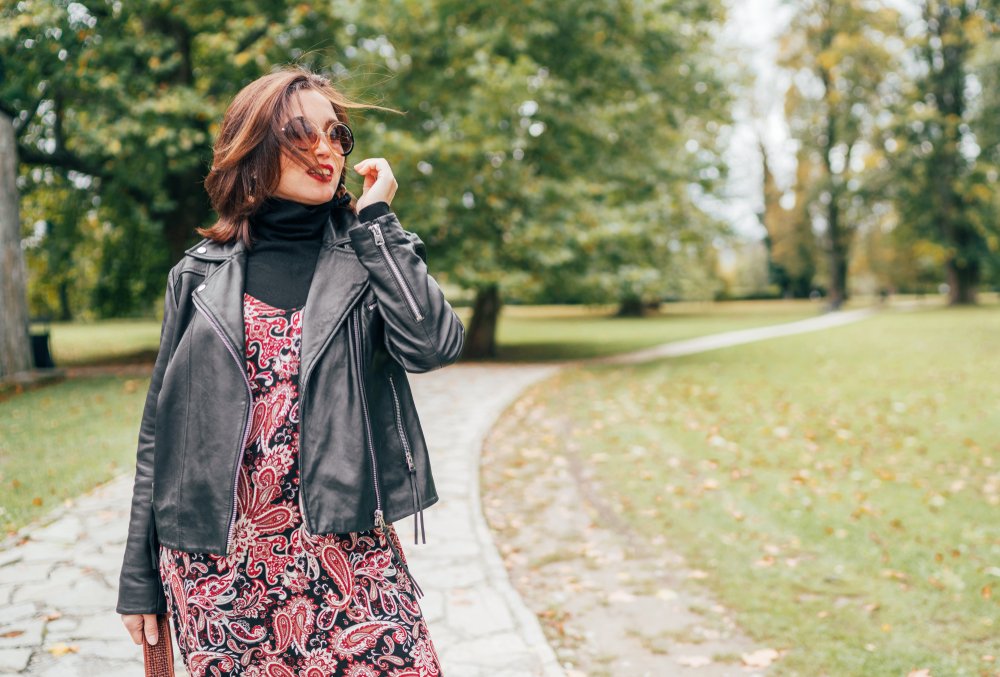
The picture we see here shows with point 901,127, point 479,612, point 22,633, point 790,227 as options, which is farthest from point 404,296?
point 790,227

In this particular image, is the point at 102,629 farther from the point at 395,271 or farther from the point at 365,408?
the point at 395,271

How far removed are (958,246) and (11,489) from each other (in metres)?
38.6

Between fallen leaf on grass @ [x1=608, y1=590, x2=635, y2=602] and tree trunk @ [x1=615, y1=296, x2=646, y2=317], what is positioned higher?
tree trunk @ [x1=615, y1=296, x2=646, y2=317]

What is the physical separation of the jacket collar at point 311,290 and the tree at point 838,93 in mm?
33575

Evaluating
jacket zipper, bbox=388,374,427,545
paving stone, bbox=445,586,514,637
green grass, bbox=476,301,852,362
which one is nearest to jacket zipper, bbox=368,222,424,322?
jacket zipper, bbox=388,374,427,545

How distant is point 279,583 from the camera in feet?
6.04

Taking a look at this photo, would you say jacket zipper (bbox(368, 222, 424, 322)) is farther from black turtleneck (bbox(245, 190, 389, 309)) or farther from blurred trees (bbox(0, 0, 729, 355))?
blurred trees (bbox(0, 0, 729, 355))

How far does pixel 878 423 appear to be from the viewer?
9969 mm

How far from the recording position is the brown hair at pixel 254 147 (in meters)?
1.81

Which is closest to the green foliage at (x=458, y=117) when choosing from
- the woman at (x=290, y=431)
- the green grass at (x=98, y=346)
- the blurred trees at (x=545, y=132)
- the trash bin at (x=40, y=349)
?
the blurred trees at (x=545, y=132)

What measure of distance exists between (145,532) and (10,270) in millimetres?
11390

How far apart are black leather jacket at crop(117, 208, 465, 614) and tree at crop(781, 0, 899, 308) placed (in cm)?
3361

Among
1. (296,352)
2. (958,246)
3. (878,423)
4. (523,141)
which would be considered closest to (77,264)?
(523,141)

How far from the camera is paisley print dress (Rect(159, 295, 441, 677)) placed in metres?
1.82
